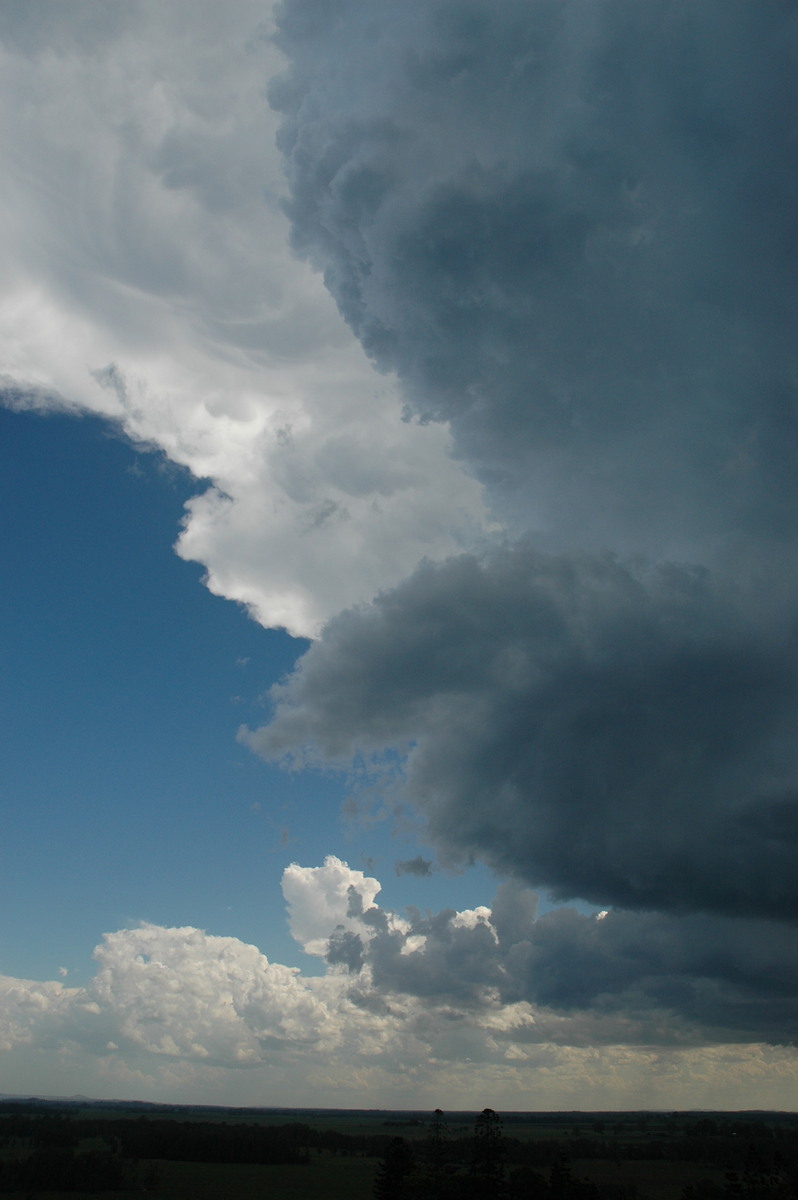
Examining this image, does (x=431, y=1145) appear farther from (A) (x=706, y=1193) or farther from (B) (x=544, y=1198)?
(A) (x=706, y=1193)

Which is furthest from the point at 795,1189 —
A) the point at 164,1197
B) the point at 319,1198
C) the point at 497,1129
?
the point at 164,1197

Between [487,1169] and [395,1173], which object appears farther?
[395,1173]

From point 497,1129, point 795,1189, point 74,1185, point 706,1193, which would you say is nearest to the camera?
point 497,1129

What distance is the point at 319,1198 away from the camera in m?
195

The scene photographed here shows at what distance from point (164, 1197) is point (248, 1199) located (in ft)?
67.2

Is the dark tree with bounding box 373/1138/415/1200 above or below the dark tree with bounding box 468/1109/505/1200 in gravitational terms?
below

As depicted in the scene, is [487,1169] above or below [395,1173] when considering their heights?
above

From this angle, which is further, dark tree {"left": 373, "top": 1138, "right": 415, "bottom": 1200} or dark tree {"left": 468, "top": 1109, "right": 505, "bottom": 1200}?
dark tree {"left": 373, "top": 1138, "right": 415, "bottom": 1200}

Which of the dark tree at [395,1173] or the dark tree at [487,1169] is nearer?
the dark tree at [487,1169]

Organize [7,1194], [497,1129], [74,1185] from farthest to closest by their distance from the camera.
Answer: [74,1185] → [7,1194] → [497,1129]

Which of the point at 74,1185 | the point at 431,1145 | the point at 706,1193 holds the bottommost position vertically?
the point at 74,1185

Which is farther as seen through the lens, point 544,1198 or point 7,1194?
point 7,1194

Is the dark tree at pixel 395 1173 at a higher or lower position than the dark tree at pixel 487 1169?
lower

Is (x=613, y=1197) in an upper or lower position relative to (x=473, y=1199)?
lower
